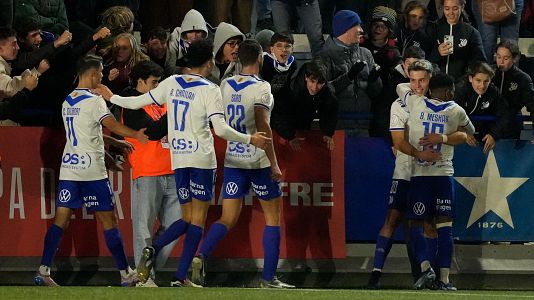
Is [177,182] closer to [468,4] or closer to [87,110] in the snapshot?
[87,110]

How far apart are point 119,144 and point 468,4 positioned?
19.2ft

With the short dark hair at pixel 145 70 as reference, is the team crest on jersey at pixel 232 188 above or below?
below

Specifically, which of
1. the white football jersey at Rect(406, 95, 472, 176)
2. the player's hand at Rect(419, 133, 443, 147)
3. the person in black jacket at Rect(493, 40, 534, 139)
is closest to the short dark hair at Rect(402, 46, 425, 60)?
the white football jersey at Rect(406, 95, 472, 176)

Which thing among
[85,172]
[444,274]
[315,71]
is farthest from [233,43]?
[444,274]

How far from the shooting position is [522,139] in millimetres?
14266

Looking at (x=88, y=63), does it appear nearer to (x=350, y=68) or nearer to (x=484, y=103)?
(x=350, y=68)

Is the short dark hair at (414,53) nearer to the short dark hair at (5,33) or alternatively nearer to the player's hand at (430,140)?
the player's hand at (430,140)

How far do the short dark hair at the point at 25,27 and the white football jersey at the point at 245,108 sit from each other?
2499mm

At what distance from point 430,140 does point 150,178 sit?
2751mm

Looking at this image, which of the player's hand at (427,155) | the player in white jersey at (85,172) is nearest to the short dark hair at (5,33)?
the player in white jersey at (85,172)

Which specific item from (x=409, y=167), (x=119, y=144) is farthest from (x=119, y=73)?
(x=409, y=167)

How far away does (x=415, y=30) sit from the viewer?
1509 centimetres

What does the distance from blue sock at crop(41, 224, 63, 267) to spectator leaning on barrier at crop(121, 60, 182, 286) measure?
2.49 ft

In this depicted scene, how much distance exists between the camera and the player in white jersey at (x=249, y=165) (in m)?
12.4
